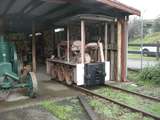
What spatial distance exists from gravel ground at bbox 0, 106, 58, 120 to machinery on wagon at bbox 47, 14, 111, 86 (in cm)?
222

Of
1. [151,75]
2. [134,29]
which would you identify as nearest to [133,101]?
[151,75]

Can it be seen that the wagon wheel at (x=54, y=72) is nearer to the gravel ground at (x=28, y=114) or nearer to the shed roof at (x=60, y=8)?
the shed roof at (x=60, y=8)

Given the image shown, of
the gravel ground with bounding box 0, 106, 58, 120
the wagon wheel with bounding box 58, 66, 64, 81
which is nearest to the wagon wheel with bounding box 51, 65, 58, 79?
the wagon wheel with bounding box 58, 66, 64, 81

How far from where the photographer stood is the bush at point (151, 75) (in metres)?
7.63

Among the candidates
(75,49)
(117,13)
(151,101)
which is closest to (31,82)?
(75,49)

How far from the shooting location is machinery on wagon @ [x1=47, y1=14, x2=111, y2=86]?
23.1ft

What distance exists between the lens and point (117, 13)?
7.79 m

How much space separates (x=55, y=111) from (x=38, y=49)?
10.2 m

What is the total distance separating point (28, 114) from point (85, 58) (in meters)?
3.00

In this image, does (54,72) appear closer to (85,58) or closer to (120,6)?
(85,58)

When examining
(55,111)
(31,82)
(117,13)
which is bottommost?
(55,111)

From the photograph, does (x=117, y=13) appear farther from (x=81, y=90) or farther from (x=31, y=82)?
(x=31, y=82)

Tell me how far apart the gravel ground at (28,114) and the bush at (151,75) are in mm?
4281

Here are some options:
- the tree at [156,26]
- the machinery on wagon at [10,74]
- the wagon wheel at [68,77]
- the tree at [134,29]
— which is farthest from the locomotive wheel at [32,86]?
the tree at [156,26]
